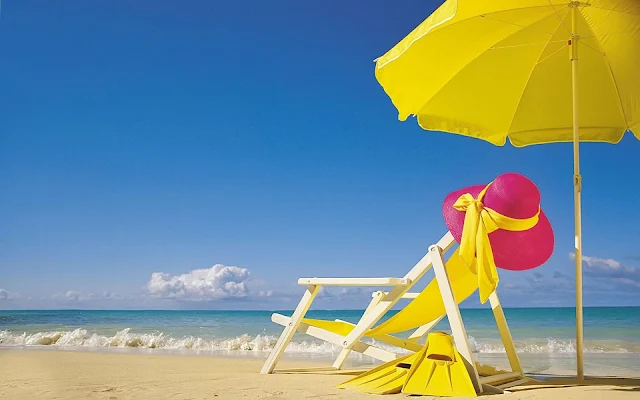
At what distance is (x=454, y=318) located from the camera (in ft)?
11.7

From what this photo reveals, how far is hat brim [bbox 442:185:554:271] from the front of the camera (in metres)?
3.82

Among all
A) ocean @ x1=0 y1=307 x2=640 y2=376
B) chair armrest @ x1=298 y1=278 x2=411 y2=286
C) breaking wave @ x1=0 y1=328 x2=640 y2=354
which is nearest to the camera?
chair armrest @ x1=298 y1=278 x2=411 y2=286

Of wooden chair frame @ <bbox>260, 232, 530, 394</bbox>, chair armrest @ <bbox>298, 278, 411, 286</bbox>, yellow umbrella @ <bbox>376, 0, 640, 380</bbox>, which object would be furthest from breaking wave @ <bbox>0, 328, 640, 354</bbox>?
yellow umbrella @ <bbox>376, 0, 640, 380</bbox>

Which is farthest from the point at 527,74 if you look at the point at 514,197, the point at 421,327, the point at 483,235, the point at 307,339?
the point at 307,339

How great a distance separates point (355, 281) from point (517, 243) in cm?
107

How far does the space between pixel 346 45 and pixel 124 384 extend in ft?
42.4

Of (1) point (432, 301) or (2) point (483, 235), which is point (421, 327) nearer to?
(1) point (432, 301)

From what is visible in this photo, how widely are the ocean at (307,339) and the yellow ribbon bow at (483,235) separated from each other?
2.87m

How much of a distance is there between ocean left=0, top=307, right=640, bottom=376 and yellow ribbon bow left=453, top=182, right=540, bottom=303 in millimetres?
2875

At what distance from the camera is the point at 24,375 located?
4.75 m

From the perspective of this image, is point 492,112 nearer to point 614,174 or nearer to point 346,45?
point 346,45

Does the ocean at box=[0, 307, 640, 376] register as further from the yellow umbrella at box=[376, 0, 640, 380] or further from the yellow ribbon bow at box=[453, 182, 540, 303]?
the yellow ribbon bow at box=[453, 182, 540, 303]

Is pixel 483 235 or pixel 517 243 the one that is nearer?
pixel 483 235

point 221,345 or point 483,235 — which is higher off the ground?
point 483,235
